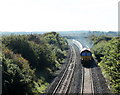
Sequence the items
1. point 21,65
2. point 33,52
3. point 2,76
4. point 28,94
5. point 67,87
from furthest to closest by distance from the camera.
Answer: point 33,52
point 67,87
point 21,65
point 28,94
point 2,76

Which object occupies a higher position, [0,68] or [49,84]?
[0,68]

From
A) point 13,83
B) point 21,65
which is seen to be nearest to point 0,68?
point 13,83

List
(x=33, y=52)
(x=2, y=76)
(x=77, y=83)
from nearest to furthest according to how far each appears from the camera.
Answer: (x=2, y=76), (x=77, y=83), (x=33, y=52)

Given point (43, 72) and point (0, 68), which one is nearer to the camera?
point (0, 68)

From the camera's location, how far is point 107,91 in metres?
16.5

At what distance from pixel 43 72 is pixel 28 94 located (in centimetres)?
807

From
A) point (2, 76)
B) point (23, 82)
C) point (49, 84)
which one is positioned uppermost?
point (2, 76)

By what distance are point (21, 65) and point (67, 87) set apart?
630 centimetres

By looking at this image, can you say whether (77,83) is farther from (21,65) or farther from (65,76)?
(21,65)

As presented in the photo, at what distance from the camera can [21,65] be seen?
15.9m

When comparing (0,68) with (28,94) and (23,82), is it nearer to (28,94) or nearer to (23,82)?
(23,82)

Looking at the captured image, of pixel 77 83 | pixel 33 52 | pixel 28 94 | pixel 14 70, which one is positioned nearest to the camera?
pixel 14 70

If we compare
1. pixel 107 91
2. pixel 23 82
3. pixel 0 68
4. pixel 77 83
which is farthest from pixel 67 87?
pixel 0 68

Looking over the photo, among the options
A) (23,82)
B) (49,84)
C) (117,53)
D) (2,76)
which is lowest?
(49,84)
